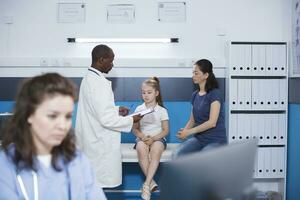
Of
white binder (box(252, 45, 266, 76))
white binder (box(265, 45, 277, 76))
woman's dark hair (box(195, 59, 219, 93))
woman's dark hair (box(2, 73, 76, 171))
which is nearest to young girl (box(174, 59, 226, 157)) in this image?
woman's dark hair (box(195, 59, 219, 93))

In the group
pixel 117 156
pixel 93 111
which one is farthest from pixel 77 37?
pixel 117 156

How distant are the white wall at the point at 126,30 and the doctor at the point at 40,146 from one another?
95.6 inches

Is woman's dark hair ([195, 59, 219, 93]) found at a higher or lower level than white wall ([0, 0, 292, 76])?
lower

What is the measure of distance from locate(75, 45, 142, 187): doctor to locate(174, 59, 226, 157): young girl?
57cm

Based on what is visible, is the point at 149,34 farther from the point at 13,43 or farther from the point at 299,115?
the point at 299,115

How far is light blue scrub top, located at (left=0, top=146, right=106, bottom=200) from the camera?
4.15 feet

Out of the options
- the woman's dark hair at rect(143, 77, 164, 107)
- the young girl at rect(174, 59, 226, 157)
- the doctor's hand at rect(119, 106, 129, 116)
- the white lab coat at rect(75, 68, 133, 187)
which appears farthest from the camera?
the woman's dark hair at rect(143, 77, 164, 107)

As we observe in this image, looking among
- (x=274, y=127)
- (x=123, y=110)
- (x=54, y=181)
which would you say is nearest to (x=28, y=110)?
(x=54, y=181)

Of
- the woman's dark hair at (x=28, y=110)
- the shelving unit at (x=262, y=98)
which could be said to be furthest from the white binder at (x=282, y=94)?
the woman's dark hair at (x=28, y=110)

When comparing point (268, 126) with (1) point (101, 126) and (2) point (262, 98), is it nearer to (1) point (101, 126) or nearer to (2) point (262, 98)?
(2) point (262, 98)

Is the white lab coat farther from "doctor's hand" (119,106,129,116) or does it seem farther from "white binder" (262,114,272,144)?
"white binder" (262,114,272,144)

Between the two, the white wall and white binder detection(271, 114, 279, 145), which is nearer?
white binder detection(271, 114, 279, 145)

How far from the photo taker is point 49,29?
3689 millimetres

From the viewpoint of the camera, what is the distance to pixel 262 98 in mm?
3416
